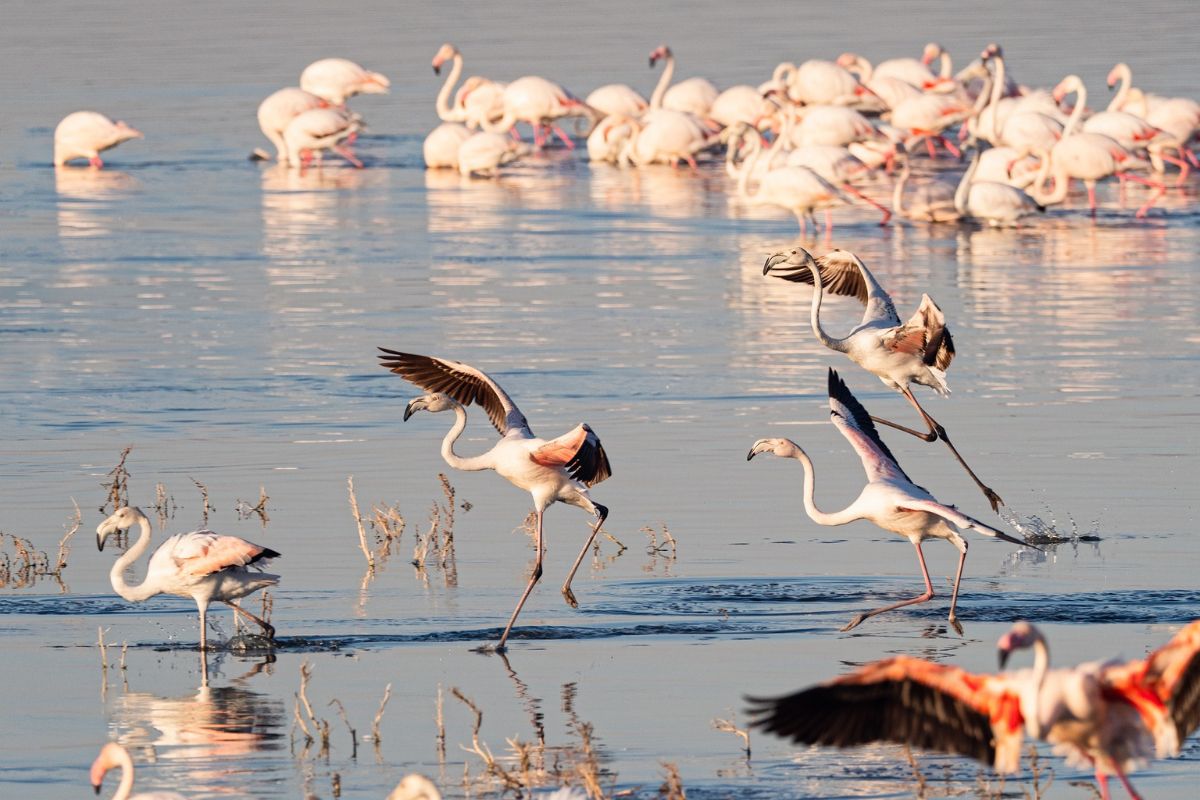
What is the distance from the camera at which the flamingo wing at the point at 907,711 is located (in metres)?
6.21

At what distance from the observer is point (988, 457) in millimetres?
12188

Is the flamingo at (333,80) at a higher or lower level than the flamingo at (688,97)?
higher

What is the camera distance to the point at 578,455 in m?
9.63

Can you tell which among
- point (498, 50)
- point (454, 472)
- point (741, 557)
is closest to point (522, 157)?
point (498, 50)

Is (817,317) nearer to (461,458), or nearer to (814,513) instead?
(814,513)

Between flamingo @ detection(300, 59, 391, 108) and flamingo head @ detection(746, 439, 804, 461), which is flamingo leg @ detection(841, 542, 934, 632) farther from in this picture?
flamingo @ detection(300, 59, 391, 108)

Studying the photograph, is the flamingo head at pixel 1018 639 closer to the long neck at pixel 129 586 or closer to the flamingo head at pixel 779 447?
the flamingo head at pixel 779 447

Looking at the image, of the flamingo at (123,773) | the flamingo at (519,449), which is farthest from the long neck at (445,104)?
the flamingo at (123,773)

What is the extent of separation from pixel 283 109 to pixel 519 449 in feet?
58.6

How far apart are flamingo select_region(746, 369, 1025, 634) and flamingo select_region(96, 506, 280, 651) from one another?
2.06 meters

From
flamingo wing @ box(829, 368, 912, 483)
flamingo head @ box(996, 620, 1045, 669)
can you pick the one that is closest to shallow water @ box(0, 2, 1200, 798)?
flamingo wing @ box(829, 368, 912, 483)

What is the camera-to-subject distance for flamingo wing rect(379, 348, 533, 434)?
10.1 meters

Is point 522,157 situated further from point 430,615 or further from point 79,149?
point 430,615

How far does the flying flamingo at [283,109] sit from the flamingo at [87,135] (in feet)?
5.44
